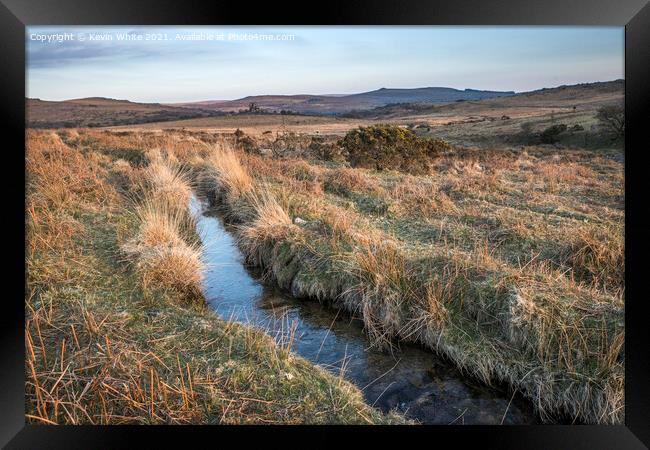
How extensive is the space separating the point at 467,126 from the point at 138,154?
10090 mm

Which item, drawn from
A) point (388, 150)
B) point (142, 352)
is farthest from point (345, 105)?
point (142, 352)

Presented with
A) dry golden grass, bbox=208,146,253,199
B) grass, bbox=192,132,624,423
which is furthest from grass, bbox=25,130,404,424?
dry golden grass, bbox=208,146,253,199

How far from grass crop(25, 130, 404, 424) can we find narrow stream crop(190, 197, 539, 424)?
0.85 ft

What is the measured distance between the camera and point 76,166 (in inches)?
307

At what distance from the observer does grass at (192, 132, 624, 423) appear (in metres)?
3.74

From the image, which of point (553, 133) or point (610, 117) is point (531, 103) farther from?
point (610, 117)

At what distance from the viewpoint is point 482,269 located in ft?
15.3

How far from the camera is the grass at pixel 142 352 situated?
10.6 feet

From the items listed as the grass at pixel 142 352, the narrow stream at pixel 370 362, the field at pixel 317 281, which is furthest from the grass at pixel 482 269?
the grass at pixel 142 352

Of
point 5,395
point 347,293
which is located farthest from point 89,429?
point 347,293

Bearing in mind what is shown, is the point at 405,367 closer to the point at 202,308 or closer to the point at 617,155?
the point at 202,308

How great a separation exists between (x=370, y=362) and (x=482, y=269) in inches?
57.3

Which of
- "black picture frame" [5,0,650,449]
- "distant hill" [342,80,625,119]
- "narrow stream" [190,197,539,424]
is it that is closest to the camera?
"black picture frame" [5,0,650,449]

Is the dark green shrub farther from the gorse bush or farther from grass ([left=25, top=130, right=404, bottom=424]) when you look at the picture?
grass ([left=25, top=130, right=404, bottom=424])
